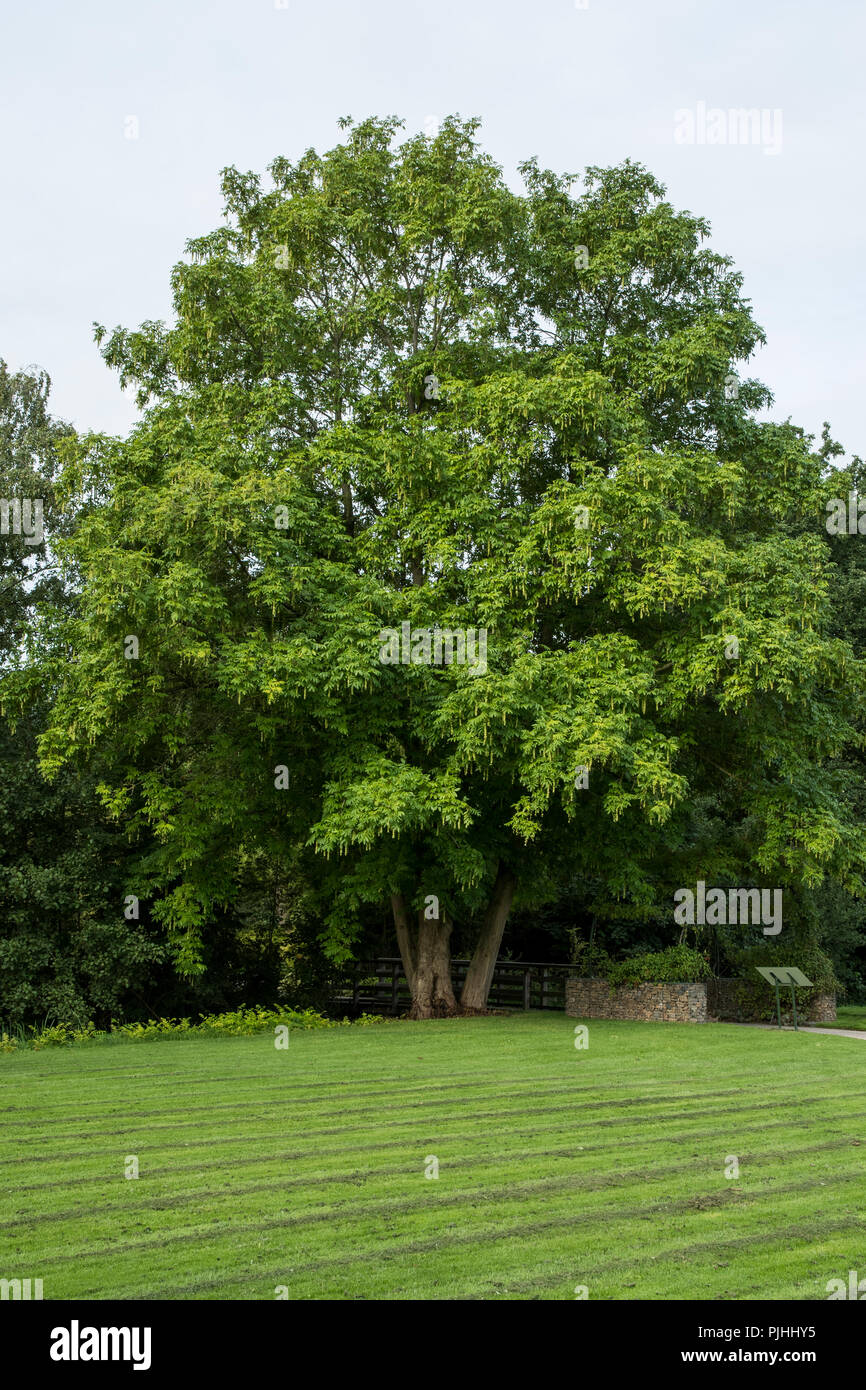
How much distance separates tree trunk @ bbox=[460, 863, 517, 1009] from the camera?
2192 cm

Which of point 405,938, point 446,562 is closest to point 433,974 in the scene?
point 405,938

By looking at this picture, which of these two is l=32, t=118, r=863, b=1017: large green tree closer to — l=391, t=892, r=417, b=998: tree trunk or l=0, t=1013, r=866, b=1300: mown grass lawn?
l=391, t=892, r=417, b=998: tree trunk

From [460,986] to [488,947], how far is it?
3.37 metres

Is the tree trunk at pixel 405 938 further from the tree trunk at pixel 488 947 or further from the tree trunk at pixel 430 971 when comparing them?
the tree trunk at pixel 488 947

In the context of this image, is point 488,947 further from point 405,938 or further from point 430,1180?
point 430,1180

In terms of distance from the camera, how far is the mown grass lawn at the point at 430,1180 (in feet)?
18.1

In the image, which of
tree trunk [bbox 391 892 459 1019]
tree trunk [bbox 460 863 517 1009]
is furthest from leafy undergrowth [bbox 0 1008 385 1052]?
tree trunk [bbox 460 863 517 1009]

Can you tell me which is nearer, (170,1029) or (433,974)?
(170,1029)

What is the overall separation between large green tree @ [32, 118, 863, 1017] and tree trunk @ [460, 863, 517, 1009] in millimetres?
72

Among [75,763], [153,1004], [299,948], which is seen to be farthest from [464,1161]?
[299,948]

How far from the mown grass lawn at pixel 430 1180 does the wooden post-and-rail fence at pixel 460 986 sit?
1007cm

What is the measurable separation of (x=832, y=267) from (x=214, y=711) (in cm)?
1244

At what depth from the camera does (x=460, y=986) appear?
82.4 ft
